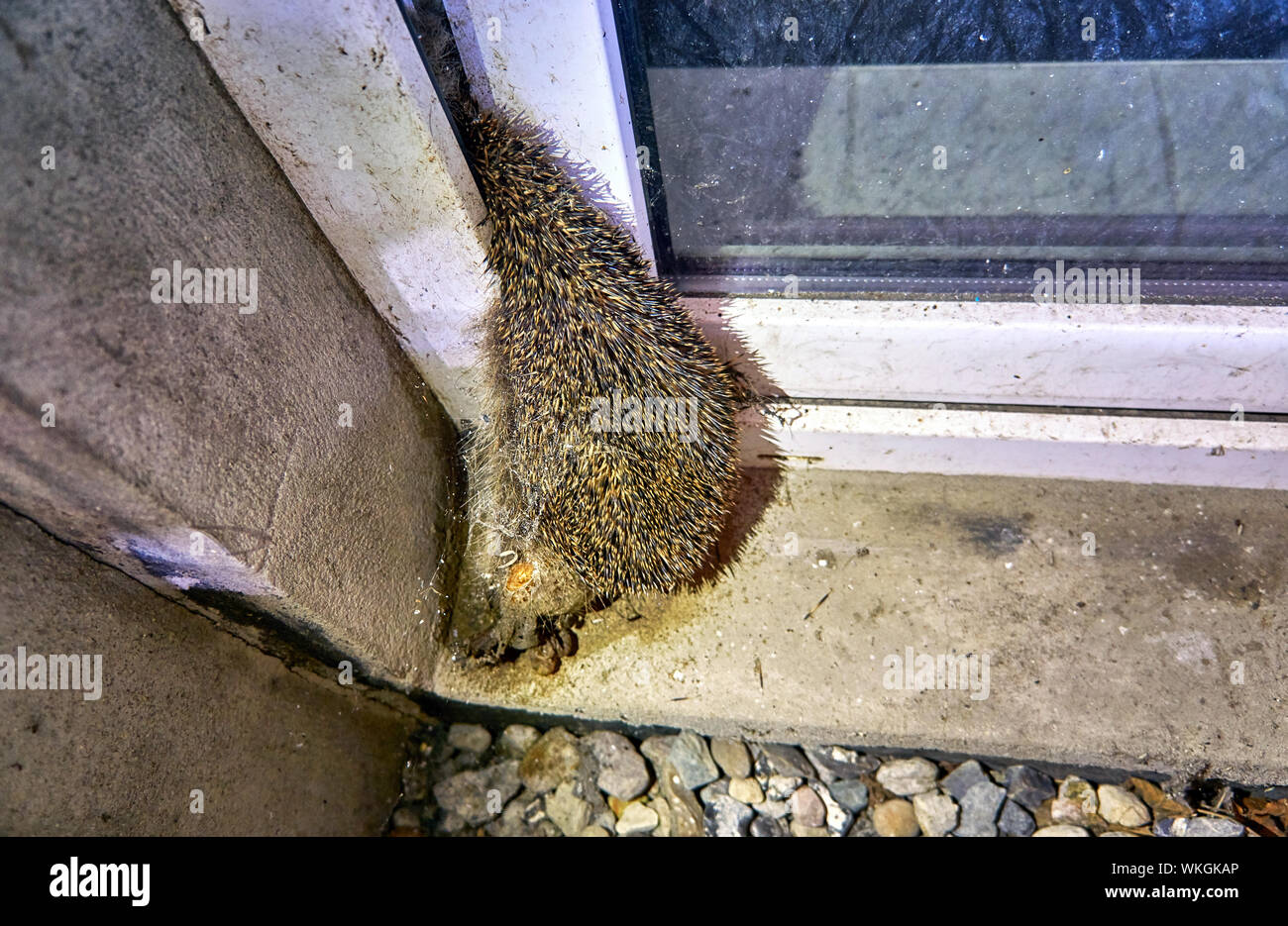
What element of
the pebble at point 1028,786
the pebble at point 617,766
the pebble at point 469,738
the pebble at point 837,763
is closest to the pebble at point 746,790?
the pebble at point 837,763

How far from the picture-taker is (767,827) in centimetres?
306

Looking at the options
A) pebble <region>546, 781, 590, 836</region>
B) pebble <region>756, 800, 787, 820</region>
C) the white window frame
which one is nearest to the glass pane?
the white window frame

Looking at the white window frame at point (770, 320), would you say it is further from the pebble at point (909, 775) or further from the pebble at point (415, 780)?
the pebble at point (415, 780)

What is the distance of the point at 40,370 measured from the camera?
1699mm

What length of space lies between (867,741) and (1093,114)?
2417 millimetres

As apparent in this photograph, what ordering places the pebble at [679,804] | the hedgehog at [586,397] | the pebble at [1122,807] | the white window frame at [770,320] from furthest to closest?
the pebble at [679,804] < the pebble at [1122,807] < the hedgehog at [586,397] < the white window frame at [770,320]

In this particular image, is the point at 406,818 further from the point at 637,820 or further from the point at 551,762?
the point at 637,820

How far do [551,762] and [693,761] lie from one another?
621 mm

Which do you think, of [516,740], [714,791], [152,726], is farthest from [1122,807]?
[152,726]

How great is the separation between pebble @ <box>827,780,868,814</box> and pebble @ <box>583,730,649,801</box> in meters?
0.78

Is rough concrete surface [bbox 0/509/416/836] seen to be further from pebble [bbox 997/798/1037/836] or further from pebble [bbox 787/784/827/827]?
pebble [bbox 997/798/1037/836]

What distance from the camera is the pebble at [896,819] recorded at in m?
2.99

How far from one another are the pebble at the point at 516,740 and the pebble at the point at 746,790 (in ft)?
2.90

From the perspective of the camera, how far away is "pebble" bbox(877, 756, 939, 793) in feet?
10.0
